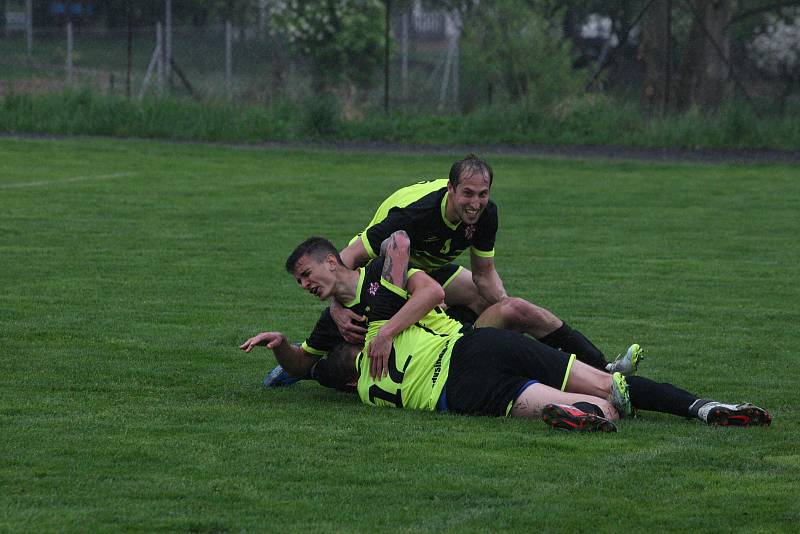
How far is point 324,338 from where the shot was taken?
821cm

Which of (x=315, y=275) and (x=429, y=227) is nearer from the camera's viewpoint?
(x=315, y=275)

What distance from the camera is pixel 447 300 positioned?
9.16 meters

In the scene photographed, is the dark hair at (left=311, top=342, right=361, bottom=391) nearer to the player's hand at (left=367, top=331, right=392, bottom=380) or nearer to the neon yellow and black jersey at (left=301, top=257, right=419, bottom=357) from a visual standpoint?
the neon yellow and black jersey at (left=301, top=257, right=419, bottom=357)

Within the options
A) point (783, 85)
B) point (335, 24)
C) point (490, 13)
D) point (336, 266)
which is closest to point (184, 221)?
point (336, 266)

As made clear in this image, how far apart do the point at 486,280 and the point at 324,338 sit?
1.27 meters

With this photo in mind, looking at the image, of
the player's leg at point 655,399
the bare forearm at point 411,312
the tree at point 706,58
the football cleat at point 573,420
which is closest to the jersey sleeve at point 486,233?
the bare forearm at point 411,312

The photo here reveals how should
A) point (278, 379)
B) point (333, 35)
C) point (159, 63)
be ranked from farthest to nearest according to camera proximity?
point (333, 35) → point (159, 63) → point (278, 379)

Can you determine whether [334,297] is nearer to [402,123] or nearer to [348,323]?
[348,323]

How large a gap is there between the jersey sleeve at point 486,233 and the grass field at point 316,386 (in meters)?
1.37

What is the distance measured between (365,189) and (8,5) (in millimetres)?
28026

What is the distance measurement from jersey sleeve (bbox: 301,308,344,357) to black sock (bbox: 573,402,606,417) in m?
1.58


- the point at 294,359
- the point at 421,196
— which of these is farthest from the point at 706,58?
the point at 294,359

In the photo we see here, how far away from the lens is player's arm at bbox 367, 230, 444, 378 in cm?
755

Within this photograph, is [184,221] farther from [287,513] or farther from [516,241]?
[287,513]
